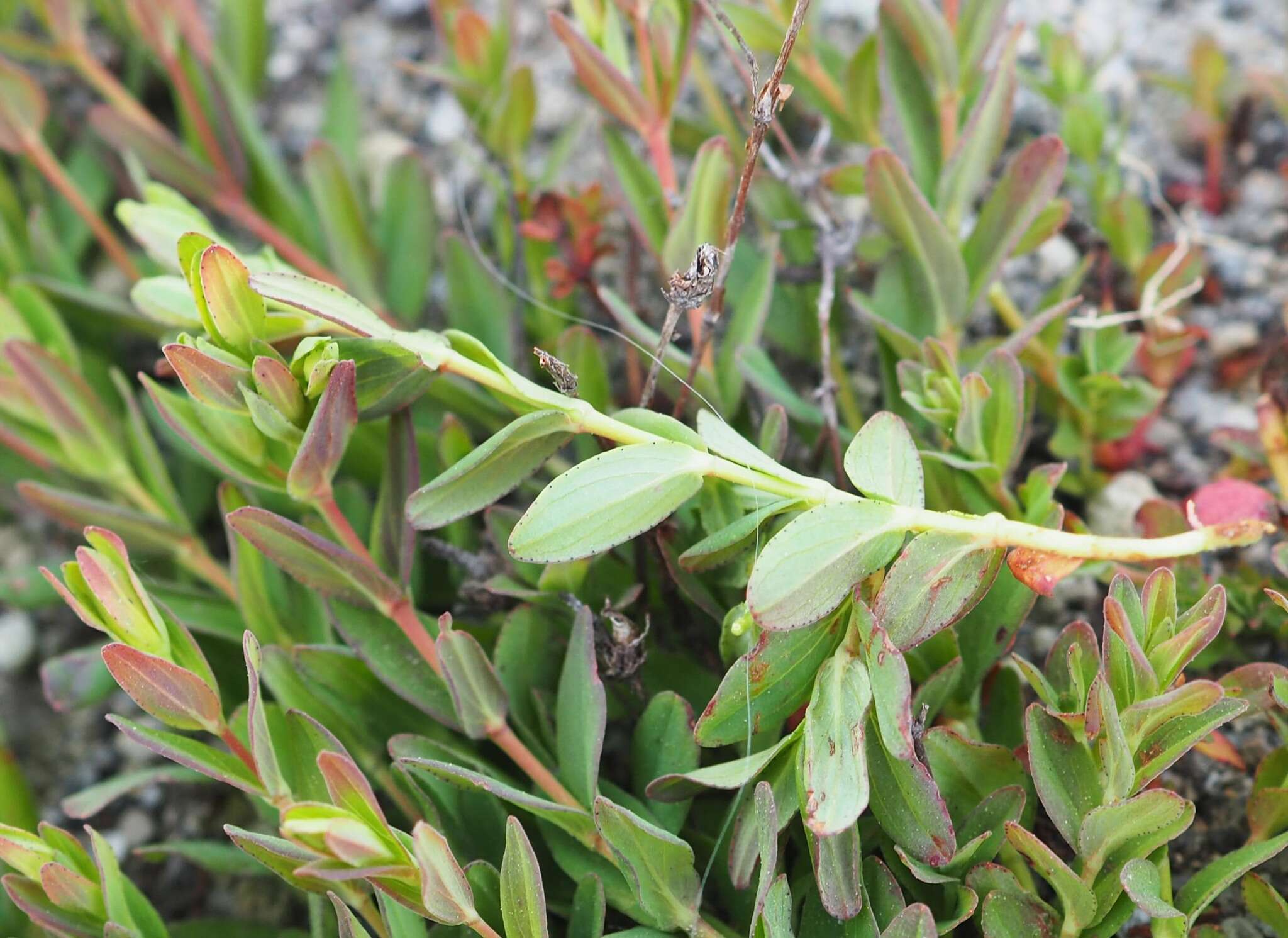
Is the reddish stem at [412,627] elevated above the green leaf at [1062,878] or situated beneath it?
elevated above

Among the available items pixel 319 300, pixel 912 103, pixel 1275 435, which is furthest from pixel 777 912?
pixel 912 103

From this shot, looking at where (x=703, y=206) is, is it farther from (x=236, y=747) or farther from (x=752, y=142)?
(x=236, y=747)

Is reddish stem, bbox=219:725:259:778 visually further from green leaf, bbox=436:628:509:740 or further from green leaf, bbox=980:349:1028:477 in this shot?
green leaf, bbox=980:349:1028:477

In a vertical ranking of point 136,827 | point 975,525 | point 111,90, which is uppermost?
point 111,90

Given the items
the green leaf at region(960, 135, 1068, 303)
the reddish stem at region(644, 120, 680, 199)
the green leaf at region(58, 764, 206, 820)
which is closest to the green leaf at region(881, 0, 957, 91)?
the green leaf at region(960, 135, 1068, 303)

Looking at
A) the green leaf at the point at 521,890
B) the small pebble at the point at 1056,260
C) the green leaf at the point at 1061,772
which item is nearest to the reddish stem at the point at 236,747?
the green leaf at the point at 521,890

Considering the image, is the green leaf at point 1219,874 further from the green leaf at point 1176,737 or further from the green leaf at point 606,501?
the green leaf at point 606,501

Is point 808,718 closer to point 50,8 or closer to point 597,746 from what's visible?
point 597,746
